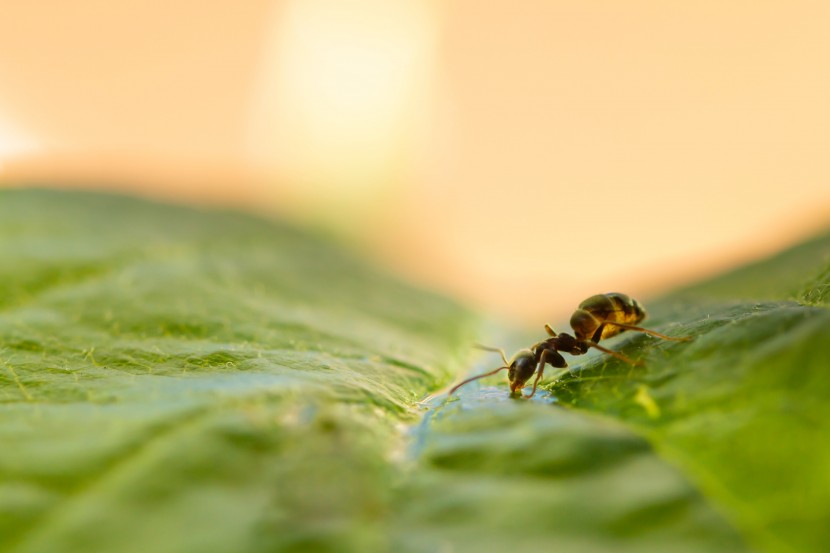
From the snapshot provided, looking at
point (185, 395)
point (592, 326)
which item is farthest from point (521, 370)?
point (185, 395)

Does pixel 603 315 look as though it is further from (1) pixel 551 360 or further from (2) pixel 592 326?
(1) pixel 551 360

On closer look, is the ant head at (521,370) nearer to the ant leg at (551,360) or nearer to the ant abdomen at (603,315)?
the ant leg at (551,360)

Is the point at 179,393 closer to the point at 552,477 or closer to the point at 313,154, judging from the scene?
the point at 552,477

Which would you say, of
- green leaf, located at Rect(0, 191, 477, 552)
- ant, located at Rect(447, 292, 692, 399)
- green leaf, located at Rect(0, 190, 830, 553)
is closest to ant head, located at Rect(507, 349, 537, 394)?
ant, located at Rect(447, 292, 692, 399)

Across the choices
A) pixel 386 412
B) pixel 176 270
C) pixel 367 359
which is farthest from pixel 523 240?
pixel 386 412

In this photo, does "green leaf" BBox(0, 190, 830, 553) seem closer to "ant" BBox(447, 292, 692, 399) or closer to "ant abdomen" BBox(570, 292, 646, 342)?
"ant" BBox(447, 292, 692, 399)

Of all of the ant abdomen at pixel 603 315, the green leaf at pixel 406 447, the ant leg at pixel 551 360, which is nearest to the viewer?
the green leaf at pixel 406 447

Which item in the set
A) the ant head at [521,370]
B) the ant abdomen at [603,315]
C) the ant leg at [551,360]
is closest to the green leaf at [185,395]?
the ant head at [521,370]
